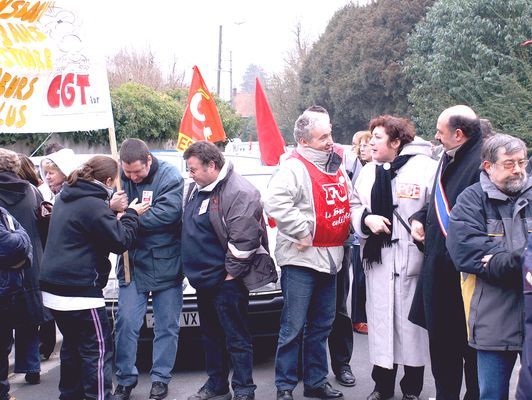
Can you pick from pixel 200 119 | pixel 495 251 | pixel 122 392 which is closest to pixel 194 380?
pixel 122 392

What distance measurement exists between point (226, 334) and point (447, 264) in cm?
172

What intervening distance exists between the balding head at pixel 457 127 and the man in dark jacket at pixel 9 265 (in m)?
2.84

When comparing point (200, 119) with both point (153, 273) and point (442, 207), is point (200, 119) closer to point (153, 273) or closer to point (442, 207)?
point (153, 273)

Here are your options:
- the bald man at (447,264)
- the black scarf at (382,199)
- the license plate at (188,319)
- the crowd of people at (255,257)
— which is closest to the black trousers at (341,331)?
the crowd of people at (255,257)

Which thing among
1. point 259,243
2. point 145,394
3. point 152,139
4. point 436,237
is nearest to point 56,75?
point 259,243

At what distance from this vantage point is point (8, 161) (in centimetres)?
577

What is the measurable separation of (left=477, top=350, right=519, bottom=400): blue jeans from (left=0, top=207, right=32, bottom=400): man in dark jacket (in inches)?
118

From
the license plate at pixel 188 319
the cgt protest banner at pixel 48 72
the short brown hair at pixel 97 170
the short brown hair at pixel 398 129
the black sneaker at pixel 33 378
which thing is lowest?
the black sneaker at pixel 33 378

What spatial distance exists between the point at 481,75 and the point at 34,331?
58.3 feet

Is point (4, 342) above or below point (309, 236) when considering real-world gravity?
below

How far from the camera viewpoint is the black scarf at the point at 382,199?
5.46 meters

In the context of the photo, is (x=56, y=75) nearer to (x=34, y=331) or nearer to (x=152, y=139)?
(x=34, y=331)

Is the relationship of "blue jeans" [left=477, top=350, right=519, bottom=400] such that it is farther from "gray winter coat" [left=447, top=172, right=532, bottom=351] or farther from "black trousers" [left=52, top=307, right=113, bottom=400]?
"black trousers" [left=52, top=307, right=113, bottom=400]

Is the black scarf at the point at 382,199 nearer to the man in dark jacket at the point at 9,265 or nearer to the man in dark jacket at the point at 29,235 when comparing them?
the man in dark jacket at the point at 9,265
